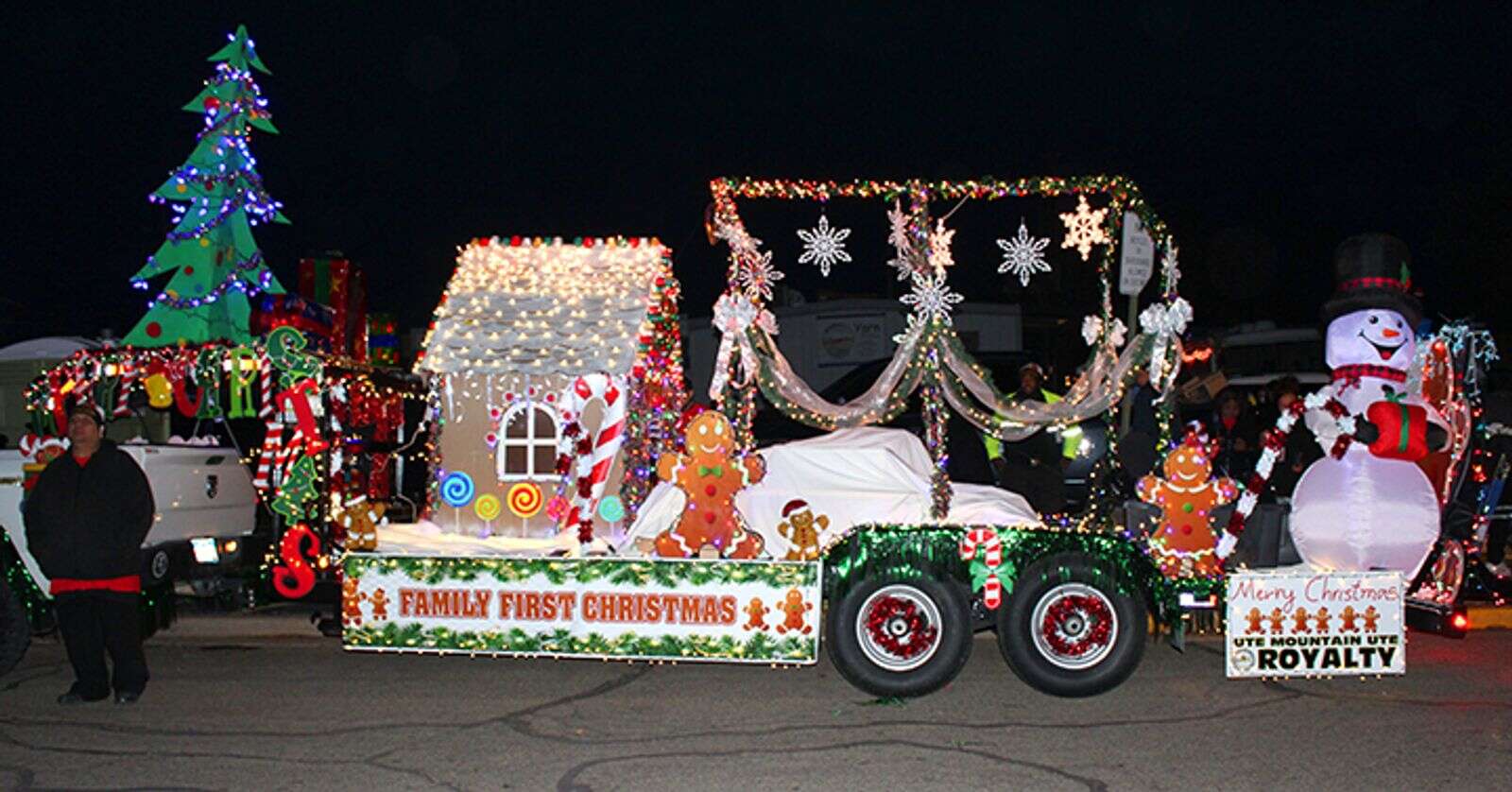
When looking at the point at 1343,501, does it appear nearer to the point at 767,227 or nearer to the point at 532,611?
the point at 767,227

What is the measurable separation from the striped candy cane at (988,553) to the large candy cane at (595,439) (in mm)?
2869

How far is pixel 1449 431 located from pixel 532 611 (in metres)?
5.97

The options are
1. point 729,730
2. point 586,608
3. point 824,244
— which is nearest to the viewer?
point 729,730

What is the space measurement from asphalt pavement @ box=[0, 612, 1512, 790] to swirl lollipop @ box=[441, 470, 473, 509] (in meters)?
1.71

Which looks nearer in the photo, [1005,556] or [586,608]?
[1005,556]

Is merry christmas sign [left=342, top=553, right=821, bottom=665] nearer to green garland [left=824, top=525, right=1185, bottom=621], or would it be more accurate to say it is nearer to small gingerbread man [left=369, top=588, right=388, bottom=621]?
small gingerbread man [left=369, top=588, right=388, bottom=621]

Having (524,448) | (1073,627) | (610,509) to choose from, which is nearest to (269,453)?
(524,448)

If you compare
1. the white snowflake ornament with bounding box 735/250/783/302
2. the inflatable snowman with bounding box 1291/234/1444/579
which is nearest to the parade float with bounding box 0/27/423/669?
the white snowflake ornament with bounding box 735/250/783/302

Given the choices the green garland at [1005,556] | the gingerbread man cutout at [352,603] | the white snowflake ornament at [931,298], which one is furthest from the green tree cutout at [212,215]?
the green garland at [1005,556]

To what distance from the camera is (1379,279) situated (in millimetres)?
7598

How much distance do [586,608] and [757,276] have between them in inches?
107

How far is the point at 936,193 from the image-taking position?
830 cm

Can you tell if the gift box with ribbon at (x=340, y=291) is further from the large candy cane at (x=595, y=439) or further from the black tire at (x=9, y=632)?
the black tire at (x=9, y=632)

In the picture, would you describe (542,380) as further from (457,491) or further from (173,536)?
(173,536)
